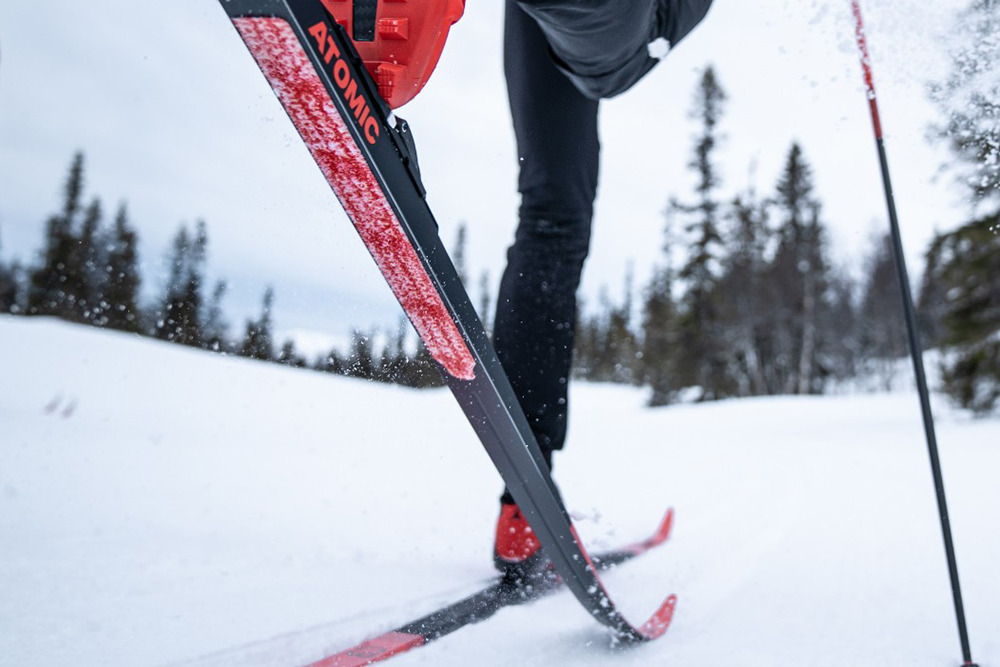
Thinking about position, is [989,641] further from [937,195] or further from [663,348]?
[663,348]

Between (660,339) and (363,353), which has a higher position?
(660,339)

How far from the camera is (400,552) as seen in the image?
1170mm

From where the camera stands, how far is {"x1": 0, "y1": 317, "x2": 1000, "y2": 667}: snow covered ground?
2.43 ft

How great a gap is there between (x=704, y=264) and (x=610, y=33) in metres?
17.9

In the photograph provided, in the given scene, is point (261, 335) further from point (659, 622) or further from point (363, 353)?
point (659, 622)

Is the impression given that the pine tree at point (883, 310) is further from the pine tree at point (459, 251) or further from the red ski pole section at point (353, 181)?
the red ski pole section at point (353, 181)

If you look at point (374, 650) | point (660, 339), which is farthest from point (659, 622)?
point (660, 339)

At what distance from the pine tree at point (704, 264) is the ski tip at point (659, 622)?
645 inches

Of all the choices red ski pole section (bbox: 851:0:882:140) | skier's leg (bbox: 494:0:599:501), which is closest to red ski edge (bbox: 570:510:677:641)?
skier's leg (bbox: 494:0:599:501)

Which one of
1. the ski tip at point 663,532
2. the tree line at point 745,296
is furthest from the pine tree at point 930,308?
the ski tip at point 663,532

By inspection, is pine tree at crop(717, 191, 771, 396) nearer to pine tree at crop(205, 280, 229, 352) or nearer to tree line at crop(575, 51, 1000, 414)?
tree line at crop(575, 51, 1000, 414)

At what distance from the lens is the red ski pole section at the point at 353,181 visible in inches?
21.8

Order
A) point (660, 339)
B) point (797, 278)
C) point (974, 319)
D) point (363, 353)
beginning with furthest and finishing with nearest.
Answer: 1. point (797, 278)
2. point (660, 339)
3. point (974, 319)
4. point (363, 353)

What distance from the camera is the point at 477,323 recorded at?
76cm
